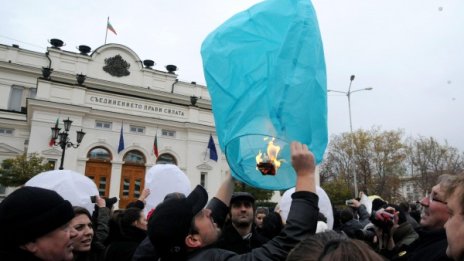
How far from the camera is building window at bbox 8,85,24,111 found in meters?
29.5

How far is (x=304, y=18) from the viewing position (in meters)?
2.46

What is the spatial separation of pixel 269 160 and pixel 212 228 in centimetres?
56

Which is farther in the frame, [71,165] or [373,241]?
[71,165]

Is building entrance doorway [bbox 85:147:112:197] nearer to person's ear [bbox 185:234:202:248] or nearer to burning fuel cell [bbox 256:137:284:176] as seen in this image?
person's ear [bbox 185:234:202:248]

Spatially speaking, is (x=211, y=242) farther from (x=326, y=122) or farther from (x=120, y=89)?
(x=120, y=89)

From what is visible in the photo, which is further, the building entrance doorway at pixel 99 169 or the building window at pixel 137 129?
the building window at pixel 137 129

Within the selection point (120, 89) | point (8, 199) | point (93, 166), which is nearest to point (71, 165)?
point (93, 166)

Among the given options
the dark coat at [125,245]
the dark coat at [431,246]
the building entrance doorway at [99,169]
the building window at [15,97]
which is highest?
the building window at [15,97]

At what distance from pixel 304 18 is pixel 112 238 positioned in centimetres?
330

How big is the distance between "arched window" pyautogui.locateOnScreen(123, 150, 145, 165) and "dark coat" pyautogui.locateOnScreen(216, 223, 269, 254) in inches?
948

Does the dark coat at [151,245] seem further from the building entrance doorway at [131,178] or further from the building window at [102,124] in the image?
the building window at [102,124]

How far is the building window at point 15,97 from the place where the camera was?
29469 mm

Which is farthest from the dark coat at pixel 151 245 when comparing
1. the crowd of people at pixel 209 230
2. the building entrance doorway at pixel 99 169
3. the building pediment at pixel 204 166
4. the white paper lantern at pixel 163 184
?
the building pediment at pixel 204 166

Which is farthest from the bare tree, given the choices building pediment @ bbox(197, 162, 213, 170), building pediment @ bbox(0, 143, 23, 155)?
building pediment @ bbox(0, 143, 23, 155)
